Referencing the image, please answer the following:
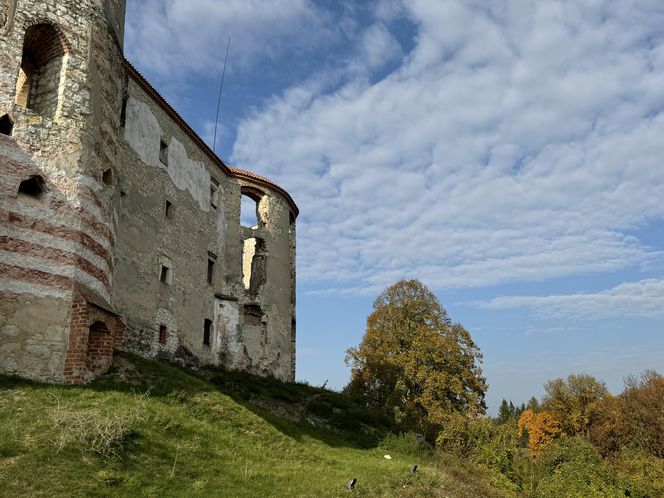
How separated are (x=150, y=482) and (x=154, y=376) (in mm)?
5168

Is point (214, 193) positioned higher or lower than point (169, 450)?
higher

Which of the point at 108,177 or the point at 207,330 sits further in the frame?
the point at 207,330

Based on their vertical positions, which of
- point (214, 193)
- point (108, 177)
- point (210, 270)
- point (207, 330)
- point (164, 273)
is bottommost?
→ point (207, 330)

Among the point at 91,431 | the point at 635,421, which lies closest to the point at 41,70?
the point at 91,431

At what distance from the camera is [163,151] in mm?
21953

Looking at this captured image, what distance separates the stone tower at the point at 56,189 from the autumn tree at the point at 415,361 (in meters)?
18.2

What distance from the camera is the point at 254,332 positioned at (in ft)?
88.6

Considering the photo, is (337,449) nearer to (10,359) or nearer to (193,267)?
(10,359)

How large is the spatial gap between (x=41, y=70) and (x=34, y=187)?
3.41 meters

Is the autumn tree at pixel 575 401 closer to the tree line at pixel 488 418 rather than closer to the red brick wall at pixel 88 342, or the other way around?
the tree line at pixel 488 418

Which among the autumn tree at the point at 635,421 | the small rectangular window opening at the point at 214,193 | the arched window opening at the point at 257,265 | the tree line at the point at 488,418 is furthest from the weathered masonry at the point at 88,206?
the autumn tree at the point at 635,421

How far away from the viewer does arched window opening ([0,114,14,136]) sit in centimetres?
1277

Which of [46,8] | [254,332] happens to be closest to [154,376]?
[46,8]

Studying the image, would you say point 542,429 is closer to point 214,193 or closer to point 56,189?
point 214,193
